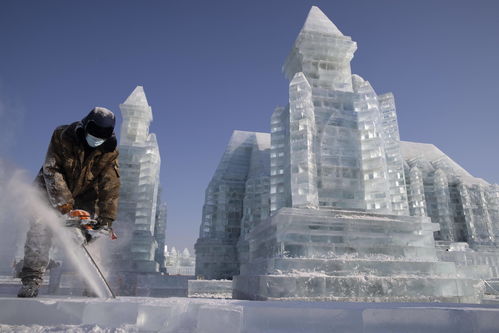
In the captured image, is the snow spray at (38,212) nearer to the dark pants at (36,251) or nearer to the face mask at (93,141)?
the dark pants at (36,251)

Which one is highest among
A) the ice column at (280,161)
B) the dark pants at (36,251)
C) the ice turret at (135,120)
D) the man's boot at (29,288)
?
the ice turret at (135,120)

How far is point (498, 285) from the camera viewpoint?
12.4 meters

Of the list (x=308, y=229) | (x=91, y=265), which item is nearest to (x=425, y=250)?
(x=308, y=229)

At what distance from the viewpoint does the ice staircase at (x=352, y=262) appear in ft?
13.0

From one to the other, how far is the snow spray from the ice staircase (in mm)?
2125

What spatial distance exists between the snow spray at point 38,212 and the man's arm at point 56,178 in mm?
321

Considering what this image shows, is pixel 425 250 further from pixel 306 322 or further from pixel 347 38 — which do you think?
pixel 347 38

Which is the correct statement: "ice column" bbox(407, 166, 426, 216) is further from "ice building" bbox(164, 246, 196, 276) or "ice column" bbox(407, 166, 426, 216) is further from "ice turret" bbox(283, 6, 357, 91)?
"ice building" bbox(164, 246, 196, 276)

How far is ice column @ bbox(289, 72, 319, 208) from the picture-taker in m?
5.14

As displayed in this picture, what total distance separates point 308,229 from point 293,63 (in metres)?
4.41

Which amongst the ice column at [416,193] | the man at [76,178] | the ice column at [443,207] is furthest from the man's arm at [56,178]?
the ice column at [443,207]

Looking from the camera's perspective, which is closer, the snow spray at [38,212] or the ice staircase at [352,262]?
the snow spray at [38,212]

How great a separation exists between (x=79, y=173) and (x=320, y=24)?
20.6 feet

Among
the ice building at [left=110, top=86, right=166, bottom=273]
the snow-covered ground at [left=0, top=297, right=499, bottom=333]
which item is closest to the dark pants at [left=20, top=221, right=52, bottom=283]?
the snow-covered ground at [left=0, top=297, right=499, bottom=333]
